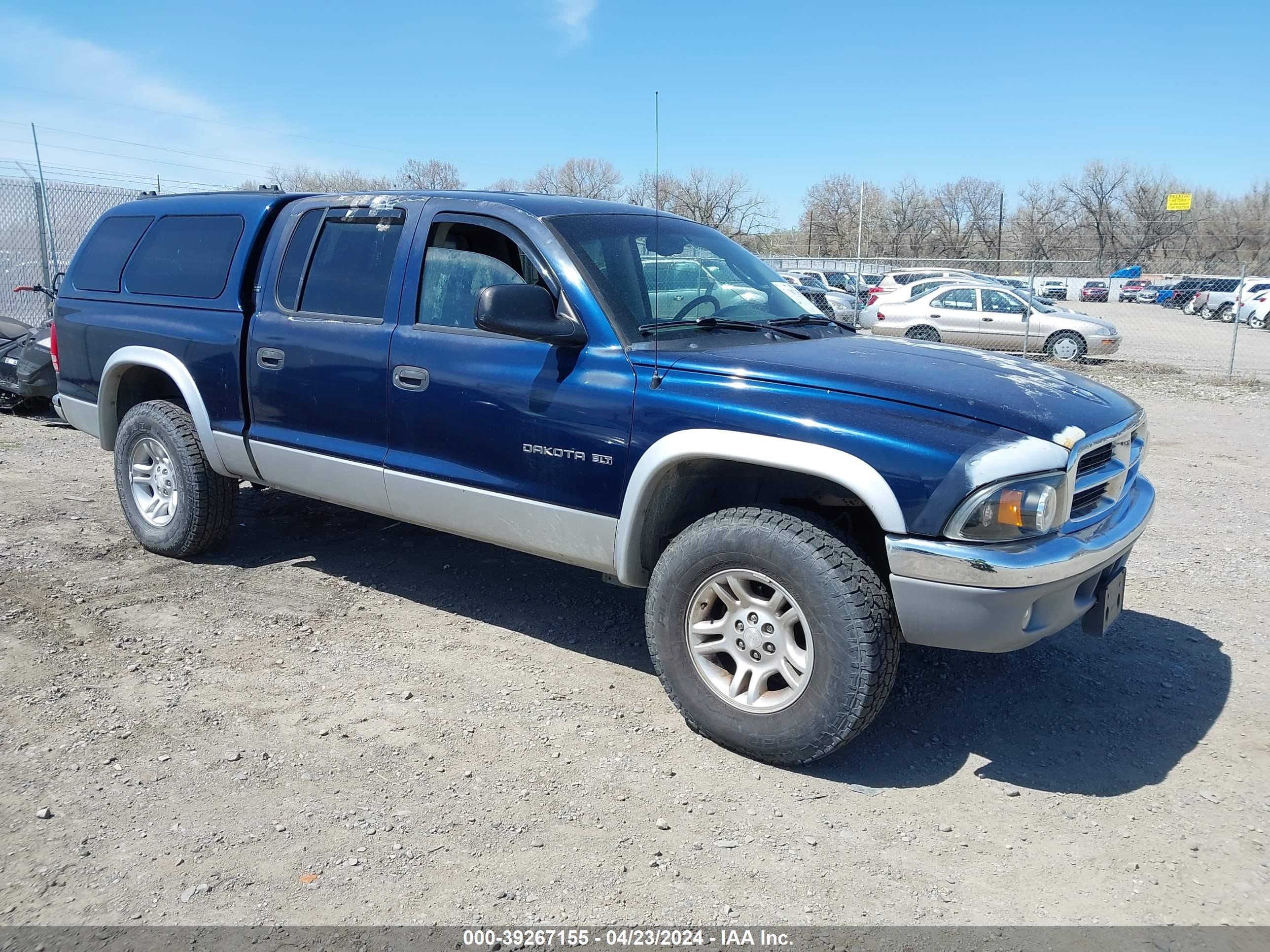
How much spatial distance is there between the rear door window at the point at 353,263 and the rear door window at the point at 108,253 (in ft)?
5.22

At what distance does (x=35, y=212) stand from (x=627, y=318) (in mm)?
15224

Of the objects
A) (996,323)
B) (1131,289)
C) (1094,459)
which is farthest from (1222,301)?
(1094,459)

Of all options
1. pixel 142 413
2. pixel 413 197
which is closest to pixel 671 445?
pixel 413 197

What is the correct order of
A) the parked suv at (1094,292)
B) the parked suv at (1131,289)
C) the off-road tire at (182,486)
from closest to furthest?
the off-road tire at (182,486) < the parked suv at (1131,289) < the parked suv at (1094,292)

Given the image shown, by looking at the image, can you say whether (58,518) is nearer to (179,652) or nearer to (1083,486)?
(179,652)

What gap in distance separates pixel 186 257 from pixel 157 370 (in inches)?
27.2

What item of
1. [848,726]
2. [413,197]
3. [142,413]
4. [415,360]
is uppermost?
[413,197]

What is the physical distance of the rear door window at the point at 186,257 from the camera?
5.14 m

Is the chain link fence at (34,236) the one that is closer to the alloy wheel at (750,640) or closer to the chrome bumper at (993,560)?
the alloy wheel at (750,640)

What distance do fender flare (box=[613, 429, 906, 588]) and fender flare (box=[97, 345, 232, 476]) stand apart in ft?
8.55

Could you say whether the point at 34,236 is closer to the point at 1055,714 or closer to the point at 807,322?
the point at 807,322

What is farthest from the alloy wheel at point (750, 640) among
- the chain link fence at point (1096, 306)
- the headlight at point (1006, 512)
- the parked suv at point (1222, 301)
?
the parked suv at point (1222, 301)

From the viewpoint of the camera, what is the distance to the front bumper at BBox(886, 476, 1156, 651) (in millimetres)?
3061

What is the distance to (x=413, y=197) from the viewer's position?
4555 mm
